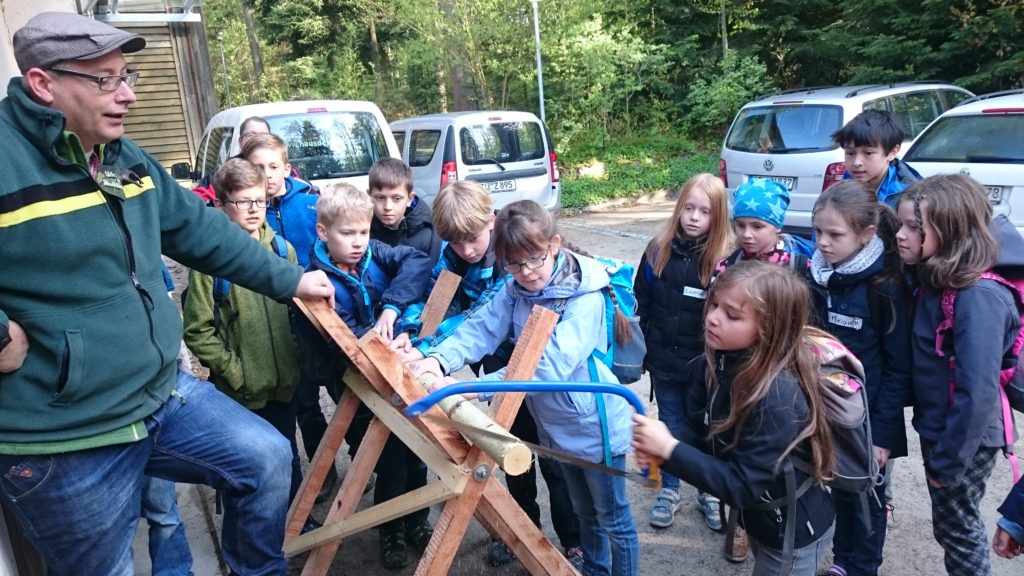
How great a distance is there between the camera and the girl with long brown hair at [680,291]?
2965 mm

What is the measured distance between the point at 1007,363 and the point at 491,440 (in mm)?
1797

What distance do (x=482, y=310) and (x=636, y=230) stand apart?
8233 mm

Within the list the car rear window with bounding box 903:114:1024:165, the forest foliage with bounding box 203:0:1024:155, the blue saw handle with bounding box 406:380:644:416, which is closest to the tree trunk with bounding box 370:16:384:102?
the forest foliage with bounding box 203:0:1024:155

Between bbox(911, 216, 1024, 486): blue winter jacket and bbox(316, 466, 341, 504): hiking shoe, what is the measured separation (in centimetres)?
267

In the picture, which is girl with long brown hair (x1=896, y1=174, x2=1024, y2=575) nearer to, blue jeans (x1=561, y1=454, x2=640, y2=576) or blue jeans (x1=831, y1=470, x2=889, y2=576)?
blue jeans (x1=831, y1=470, x2=889, y2=576)

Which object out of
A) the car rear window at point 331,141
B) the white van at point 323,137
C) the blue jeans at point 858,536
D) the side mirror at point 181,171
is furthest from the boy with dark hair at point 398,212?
the side mirror at point 181,171

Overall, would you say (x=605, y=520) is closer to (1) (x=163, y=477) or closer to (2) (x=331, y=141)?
(1) (x=163, y=477)

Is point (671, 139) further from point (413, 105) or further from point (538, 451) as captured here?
point (538, 451)

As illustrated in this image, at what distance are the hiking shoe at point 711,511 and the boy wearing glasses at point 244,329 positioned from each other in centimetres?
193

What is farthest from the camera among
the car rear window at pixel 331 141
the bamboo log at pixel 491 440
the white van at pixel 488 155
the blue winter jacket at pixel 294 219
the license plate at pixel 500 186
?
the license plate at pixel 500 186

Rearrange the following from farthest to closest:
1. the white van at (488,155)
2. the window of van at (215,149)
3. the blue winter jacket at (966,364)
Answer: the white van at (488,155) < the window of van at (215,149) < the blue winter jacket at (966,364)

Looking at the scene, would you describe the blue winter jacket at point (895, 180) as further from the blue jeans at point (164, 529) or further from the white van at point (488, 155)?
the white van at point (488, 155)

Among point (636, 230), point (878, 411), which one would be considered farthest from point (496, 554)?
point (636, 230)

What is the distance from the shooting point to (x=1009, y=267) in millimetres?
2238
